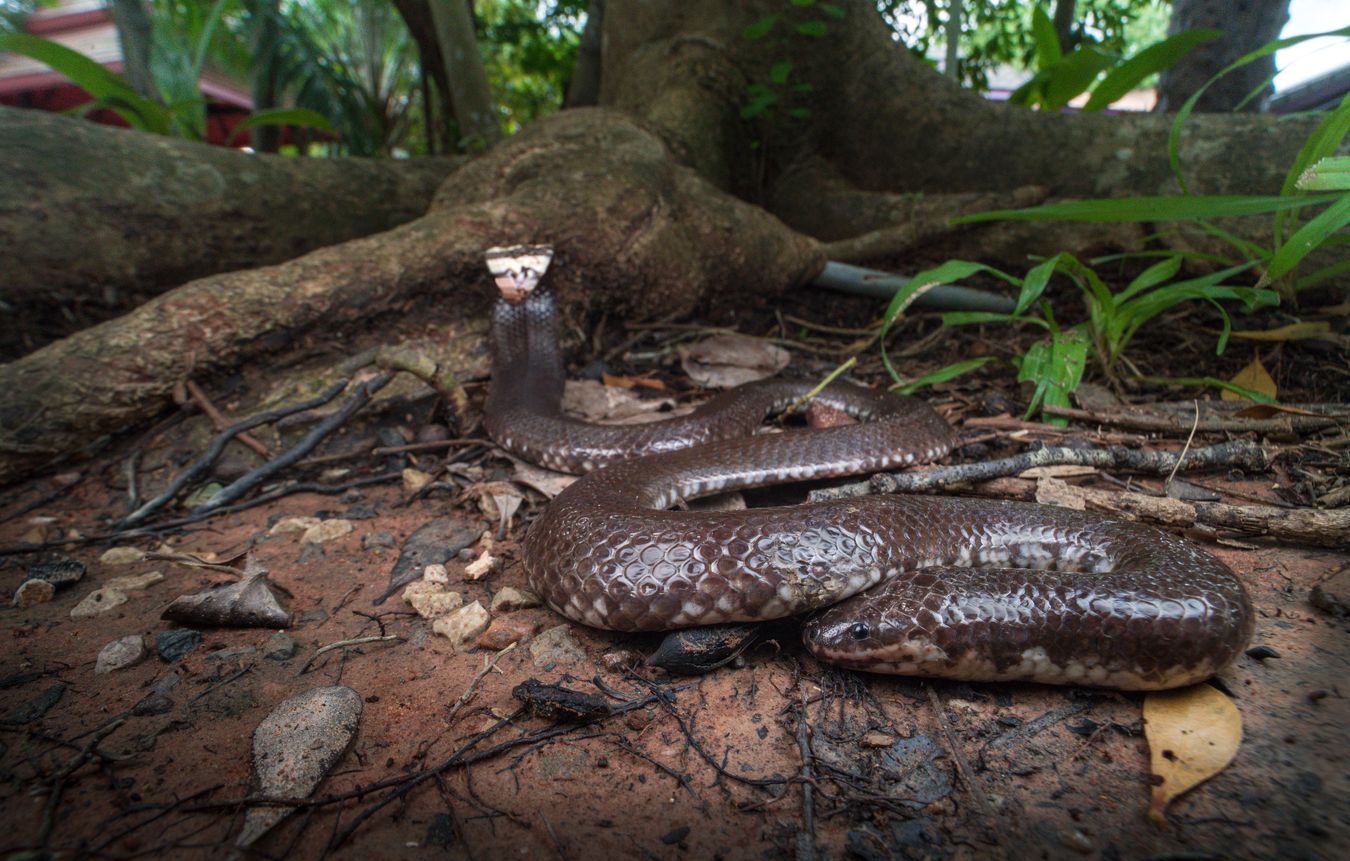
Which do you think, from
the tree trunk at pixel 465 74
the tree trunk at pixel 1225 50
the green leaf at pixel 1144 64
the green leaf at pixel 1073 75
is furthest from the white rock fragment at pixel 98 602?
the tree trunk at pixel 1225 50

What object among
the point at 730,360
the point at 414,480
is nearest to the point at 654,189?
the point at 730,360

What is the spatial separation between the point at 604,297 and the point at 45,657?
13.9ft

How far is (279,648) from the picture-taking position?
263 centimetres

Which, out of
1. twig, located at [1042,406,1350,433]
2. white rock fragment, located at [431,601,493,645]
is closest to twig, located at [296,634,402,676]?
white rock fragment, located at [431,601,493,645]

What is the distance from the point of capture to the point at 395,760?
2.08 meters

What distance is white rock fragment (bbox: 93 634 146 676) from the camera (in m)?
2.52

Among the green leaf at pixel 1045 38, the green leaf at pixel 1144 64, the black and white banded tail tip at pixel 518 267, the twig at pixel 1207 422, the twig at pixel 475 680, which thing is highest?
the green leaf at pixel 1045 38

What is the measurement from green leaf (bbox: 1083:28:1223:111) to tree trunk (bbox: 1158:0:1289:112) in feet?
6.10

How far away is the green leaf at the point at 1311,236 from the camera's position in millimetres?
3109

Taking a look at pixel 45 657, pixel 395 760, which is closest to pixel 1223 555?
pixel 395 760

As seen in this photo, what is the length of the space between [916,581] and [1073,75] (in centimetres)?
649

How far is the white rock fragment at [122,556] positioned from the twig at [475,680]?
2202mm

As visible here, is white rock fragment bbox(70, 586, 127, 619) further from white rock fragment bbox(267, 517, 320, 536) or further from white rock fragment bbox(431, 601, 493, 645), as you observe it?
white rock fragment bbox(431, 601, 493, 645)

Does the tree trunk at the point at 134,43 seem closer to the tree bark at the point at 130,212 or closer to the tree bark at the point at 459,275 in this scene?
the tree bark at the point at 130,212
